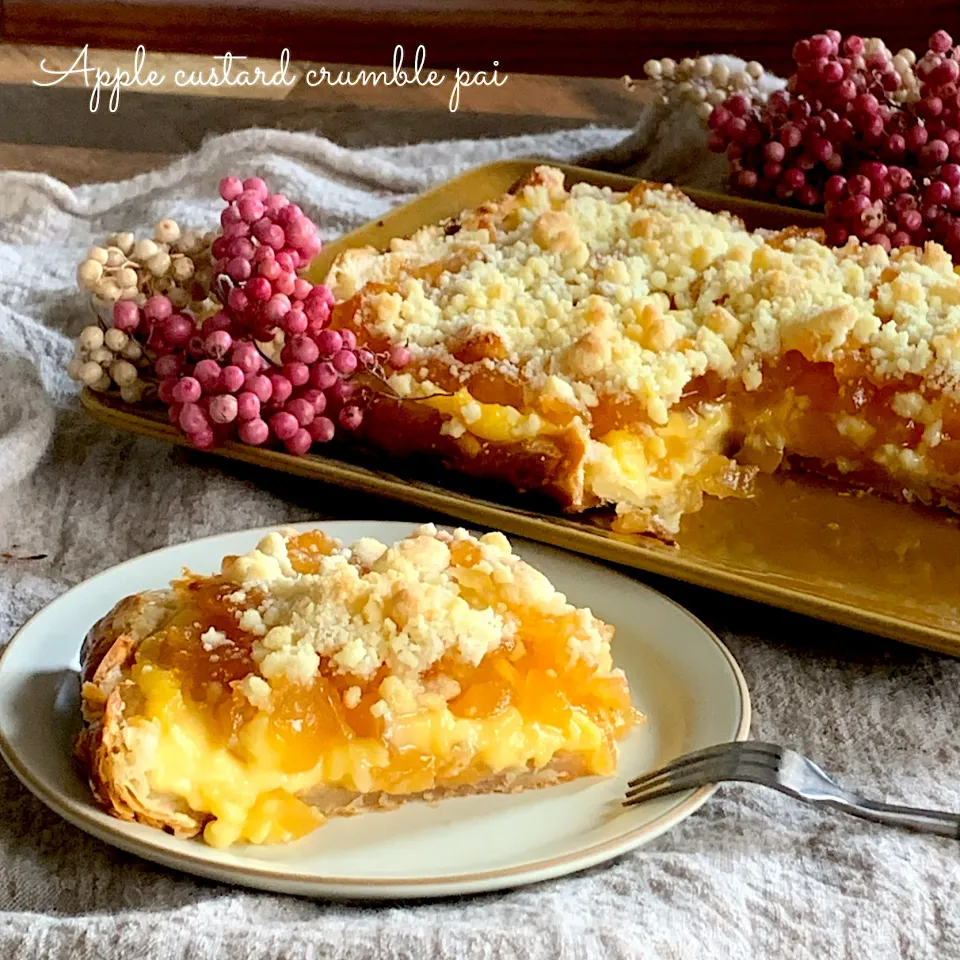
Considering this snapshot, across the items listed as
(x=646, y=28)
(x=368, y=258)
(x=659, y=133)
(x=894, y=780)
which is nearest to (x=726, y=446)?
Answer: (x=368, y=258)

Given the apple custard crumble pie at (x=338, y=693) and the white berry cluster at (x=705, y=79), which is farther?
the white berry cluster at (x=705, y=79)

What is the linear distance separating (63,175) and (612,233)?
→ 1290 mm

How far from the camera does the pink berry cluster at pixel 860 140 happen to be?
6.12 ft

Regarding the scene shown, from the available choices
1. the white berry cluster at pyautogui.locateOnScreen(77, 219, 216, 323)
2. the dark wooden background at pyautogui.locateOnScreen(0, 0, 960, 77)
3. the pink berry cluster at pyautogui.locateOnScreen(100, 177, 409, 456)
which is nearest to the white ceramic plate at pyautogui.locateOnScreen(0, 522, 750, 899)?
the pink berry cluster at pyautogui.locateOnScreen(100, 177, 409, 456)

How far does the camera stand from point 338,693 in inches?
39.4

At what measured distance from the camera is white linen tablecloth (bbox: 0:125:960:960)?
0.90 meters

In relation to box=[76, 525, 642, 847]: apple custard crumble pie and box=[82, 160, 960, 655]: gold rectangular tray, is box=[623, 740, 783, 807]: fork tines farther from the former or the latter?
box=[82, 160, 960, 655]: gold rectangular tray

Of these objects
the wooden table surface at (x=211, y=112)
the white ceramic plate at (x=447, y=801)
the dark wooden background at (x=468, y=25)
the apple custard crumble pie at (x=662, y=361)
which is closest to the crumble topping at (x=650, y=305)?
the apple custard crumble pie at (x=662, y=361)

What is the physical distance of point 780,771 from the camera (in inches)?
40.5

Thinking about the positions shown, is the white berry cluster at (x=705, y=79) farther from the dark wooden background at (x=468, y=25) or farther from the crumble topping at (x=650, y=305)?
the dark wooden background at (x=468, y=25)

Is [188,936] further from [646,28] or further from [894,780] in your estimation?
[646,28]

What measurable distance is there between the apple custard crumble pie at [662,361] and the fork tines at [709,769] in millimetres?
410

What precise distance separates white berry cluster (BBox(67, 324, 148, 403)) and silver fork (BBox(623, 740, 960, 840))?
75 centimetres

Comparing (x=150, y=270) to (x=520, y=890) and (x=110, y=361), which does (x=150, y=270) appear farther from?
(x=520, y=890)
